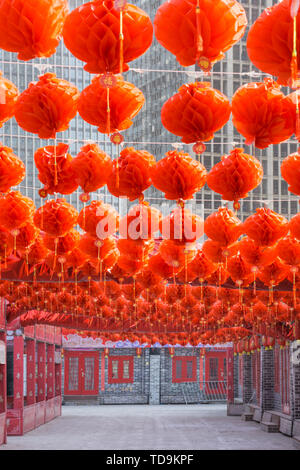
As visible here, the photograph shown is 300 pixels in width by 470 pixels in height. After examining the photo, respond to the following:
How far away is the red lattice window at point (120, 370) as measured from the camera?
1309 inches

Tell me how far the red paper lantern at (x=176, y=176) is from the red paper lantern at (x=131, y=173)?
0.33ft

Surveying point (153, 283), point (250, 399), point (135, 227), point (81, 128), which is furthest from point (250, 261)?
point (81, 128)

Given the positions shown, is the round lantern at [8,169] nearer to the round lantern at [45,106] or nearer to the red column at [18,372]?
the round lantern at [45,106]

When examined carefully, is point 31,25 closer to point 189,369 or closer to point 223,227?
point 223,227

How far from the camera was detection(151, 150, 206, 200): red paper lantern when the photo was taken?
507 cm

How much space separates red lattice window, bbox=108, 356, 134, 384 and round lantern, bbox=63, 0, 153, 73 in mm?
30779

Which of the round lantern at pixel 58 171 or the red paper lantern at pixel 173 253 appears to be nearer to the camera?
the round lantern at pixel 58 171

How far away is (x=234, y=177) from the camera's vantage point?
5070 mm

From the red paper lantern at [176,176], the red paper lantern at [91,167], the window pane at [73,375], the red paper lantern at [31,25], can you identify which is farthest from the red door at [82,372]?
the red paper lantern at [31,25]

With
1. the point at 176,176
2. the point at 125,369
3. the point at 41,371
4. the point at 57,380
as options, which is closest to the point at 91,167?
the point at 176,176

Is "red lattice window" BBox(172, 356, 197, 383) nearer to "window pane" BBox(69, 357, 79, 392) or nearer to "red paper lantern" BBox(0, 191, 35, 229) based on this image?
"window pane" BBox(69, 357, 79, 392)

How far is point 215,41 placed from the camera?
318cm

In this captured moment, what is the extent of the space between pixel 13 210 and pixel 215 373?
28936 mm
